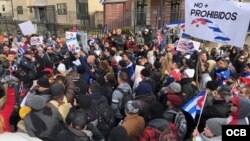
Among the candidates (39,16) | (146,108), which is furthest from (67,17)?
(146,108)

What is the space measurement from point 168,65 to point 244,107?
4.64m

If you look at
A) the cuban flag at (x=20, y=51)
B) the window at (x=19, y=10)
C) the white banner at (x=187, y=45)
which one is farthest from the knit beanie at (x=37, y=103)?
the window at (x=19, y=10)

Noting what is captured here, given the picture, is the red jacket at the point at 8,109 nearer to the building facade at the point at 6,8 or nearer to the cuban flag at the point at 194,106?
the cuban flag at the point at 194,106

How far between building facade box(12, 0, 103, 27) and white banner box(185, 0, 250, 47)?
28.0 meters

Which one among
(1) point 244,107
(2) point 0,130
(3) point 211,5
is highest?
(3) point 211,5

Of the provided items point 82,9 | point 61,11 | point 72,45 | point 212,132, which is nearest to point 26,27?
point 72,45

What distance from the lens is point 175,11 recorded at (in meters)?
22.7

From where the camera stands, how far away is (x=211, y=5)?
599cm

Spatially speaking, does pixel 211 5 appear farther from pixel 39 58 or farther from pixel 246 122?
pixel 39 58

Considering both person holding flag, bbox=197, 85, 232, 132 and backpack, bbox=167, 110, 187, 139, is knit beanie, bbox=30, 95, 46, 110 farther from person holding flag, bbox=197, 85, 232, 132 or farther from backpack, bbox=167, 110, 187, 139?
person holding flag, bbox=197, 85, 232, 132

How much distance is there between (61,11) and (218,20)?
3383 centimetres

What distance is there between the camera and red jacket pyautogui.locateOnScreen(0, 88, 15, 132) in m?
4.44

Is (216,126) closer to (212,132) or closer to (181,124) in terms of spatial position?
(212,132)

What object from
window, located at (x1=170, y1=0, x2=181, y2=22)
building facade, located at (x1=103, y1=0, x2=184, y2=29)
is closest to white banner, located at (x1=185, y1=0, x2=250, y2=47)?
building facade, located at (x1=103, y1=0, x2=184, y2=29)
